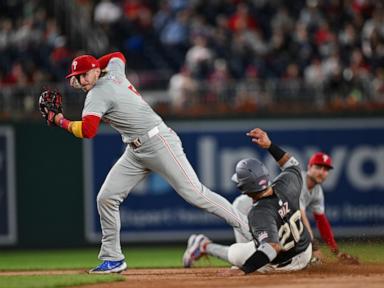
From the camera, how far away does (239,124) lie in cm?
1521

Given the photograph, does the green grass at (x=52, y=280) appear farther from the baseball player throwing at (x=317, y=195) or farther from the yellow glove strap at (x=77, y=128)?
the baseball player throwing at (x=317, y=195)

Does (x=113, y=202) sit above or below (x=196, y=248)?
above

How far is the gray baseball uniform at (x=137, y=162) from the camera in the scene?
9141mm

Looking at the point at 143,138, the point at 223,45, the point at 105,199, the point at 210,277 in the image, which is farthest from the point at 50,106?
A: the point at 223,45

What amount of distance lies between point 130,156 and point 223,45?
8.48 m

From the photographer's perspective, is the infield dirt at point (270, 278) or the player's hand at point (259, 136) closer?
the infield dirt at point (270, 278)

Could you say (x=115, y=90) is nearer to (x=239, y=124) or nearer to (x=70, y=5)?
(x=239, y=124)

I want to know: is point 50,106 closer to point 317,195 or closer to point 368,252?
point 317,195

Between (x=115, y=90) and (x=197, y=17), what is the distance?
30.7 ft

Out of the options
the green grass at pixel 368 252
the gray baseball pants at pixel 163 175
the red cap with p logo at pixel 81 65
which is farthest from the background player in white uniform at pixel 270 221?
the red cap with p logo at pixel 81 65

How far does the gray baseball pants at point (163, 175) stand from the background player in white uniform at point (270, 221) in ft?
1.37

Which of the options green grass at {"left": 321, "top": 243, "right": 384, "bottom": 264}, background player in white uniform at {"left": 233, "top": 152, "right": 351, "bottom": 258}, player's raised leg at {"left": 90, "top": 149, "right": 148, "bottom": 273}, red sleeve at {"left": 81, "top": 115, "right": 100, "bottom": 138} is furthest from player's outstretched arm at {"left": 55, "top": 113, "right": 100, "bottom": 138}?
green grass at {"left": 321, "top": 243, "right": 384, "bottom": 264}

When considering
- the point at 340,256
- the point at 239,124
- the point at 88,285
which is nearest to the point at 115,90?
the point at 88,285

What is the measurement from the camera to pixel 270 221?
8188 mm
